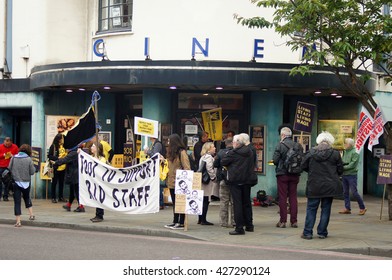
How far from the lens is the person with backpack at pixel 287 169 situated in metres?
13.0

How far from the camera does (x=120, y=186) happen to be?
1404cm

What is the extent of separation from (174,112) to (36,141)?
4248 mm

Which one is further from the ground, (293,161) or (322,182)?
(293,161)

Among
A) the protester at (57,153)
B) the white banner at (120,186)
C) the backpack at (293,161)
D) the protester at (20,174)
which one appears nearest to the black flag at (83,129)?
the white banner at (120,186)

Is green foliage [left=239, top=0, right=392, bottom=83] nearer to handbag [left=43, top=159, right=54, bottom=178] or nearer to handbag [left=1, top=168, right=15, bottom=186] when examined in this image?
handbag [left=1, top=168, right=15, bottom=186]

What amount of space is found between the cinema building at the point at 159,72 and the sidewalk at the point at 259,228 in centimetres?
292

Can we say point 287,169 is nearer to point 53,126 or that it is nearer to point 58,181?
point 58,181

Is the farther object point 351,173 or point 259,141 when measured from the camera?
point 259,141

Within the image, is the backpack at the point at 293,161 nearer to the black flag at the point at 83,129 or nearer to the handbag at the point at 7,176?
the black flag at the point at 83,129

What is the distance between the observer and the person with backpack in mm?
13047

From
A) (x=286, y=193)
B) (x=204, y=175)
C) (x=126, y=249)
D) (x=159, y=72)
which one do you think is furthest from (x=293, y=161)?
(x=159, y=72)

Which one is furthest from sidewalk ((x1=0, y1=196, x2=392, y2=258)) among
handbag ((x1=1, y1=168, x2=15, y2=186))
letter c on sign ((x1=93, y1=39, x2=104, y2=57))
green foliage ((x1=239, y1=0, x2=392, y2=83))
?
letter c on sign ((x1=93, y1=39, x2=104, y2=57))

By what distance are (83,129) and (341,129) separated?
26.6 feet

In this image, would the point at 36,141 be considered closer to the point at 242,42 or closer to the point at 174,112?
the point at 174,112
